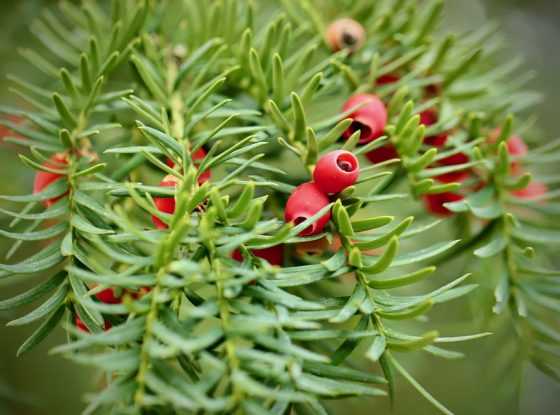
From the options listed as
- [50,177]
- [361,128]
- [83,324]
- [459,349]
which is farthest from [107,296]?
[459,349]

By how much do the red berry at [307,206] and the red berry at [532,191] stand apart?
0.95 feet

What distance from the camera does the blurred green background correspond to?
765 mm

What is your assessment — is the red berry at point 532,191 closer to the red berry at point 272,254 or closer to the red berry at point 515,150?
the red berry at point 515,150

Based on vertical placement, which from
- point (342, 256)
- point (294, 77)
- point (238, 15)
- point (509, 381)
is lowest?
point (509, 381)

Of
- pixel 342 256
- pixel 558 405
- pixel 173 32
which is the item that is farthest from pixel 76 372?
pixel 558 405

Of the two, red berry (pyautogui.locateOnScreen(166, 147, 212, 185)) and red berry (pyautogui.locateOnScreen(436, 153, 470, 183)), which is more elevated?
red berry (pyautogui.locateOnScreen(166, 147, 212, 185))

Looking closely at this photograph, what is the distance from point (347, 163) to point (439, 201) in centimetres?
22

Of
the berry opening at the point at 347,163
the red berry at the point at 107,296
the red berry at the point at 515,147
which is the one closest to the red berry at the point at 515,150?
the red berry at the point at 515,147

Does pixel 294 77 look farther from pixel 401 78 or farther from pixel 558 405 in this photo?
pixel 558 405

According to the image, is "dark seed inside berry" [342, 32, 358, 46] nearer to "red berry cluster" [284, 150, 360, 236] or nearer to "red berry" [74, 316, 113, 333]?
"red berry cluster" [284, 150, 360, 236]

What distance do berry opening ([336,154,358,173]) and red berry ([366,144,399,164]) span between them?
4.7 inches

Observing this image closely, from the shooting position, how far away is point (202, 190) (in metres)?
0.40

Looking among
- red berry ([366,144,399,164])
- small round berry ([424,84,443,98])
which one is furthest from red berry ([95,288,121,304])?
small round berry ([424,84,443,98])

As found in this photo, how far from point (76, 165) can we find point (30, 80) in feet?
1.37
